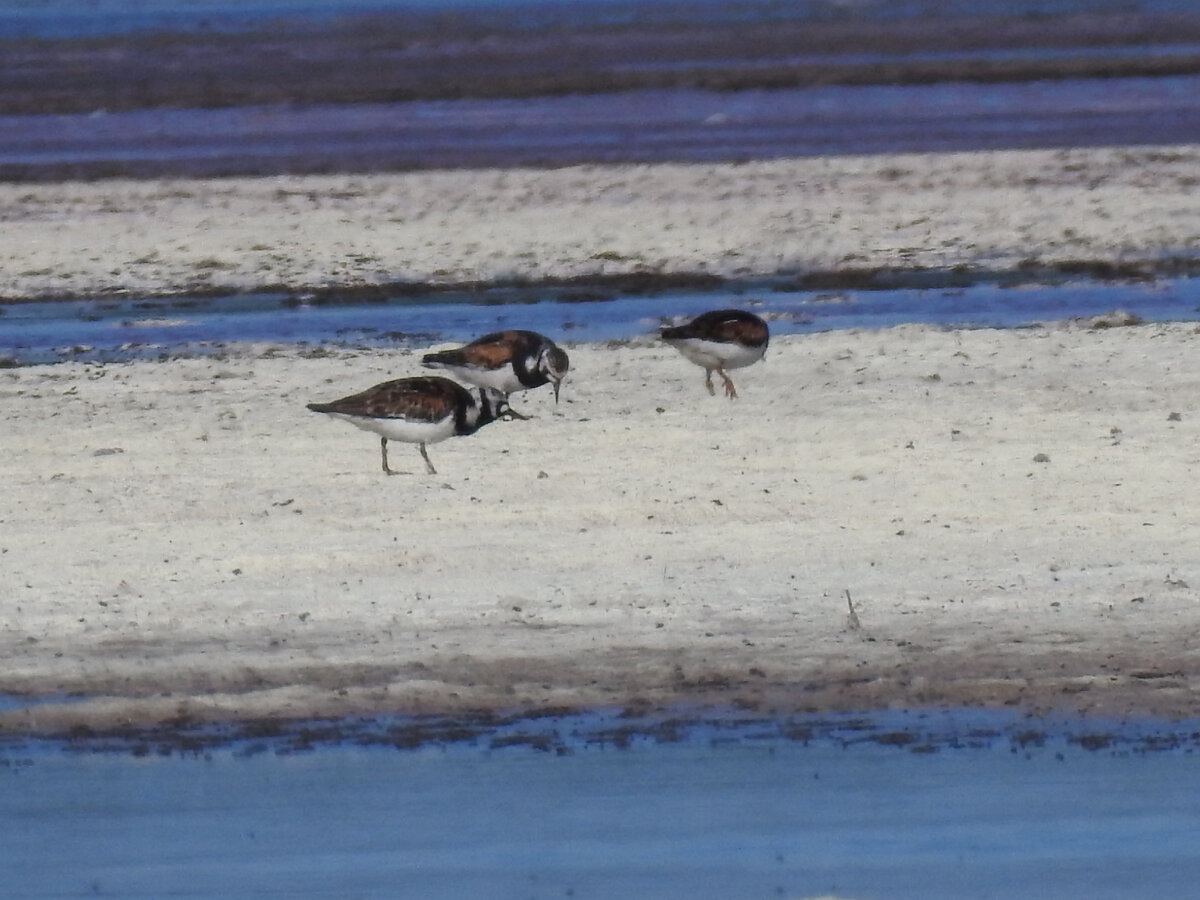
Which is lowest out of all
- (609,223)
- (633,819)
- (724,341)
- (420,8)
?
(420,8)

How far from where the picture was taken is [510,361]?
10.0m

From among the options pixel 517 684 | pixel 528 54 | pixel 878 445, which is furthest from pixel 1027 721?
pixel 528 54

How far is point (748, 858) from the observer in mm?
5977

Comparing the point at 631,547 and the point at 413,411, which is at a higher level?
the point at 413,411

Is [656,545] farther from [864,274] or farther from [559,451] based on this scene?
[864,274]

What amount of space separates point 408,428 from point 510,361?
1316 mm

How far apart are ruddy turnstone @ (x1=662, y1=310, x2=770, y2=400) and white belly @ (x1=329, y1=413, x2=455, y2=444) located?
163cm

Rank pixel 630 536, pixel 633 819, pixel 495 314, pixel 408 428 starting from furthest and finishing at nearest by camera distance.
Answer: pixel 495 314
pixel 408 428
pixel 630 536
pixel 633 819

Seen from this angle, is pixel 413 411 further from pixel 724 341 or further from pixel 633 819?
pixel 633 819

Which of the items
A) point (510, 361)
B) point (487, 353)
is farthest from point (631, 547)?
point (487, 353)

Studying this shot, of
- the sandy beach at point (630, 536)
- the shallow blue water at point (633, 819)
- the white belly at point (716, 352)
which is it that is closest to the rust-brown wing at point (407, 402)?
the sandy beach at point (630, 536)

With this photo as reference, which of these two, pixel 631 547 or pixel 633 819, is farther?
pixel 631 547

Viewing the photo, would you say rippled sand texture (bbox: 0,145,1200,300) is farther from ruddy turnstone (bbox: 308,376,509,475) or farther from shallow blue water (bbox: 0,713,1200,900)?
shallow blue water (bbox: 0,713,1200,900)

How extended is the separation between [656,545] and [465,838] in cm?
200
